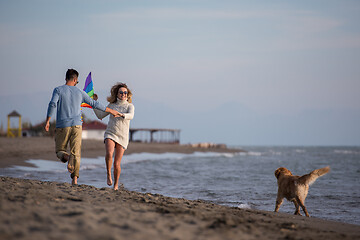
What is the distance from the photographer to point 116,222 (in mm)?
3771

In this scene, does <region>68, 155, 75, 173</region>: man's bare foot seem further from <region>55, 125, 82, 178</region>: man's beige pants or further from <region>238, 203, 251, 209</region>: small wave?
<region>238, 203, 251, 209</region>: small wave

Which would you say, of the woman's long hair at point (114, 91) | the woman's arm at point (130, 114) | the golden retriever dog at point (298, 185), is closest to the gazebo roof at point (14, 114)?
the woman's long hair at point (114, 91)

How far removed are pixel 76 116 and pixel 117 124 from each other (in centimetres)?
75

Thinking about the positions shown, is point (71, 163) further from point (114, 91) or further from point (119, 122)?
point (114, 91)

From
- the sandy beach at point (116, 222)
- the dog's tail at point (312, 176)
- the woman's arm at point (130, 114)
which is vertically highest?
the woman's arm at point (130, 114)

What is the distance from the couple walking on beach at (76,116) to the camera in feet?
22.0

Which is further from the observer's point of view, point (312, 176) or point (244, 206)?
point (244, 206)

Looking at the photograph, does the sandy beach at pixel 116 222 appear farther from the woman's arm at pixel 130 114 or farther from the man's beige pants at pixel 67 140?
the woman's arm at pixel 130 114

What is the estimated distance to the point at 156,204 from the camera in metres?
5.39

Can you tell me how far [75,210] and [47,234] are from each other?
95 centimetres

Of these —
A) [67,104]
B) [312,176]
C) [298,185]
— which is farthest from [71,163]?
[312,176]

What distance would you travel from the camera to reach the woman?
7.06m

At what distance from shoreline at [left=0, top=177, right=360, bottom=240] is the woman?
1565 mm

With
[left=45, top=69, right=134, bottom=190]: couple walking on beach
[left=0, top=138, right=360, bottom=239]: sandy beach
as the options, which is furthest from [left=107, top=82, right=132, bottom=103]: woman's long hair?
[left=0, top=138, right=360, bottom=239]: sandy beach
